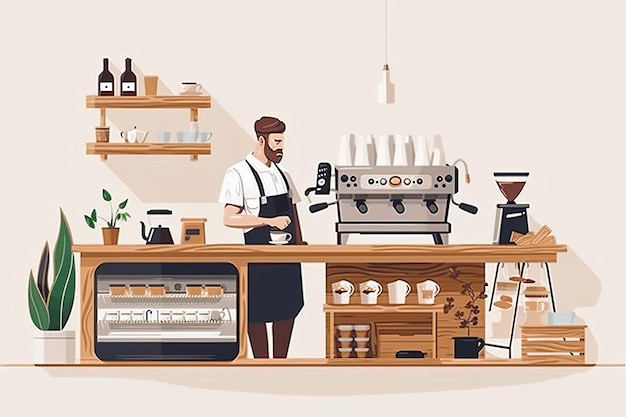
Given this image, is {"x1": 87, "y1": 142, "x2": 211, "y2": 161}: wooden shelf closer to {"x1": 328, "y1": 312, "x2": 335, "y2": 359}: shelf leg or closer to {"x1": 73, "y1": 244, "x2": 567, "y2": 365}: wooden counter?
{"x1": 73, "y1": 244, "x2": 567, "y2": 365}: wooden counter

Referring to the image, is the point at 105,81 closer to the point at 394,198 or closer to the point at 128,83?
the point at 128,83

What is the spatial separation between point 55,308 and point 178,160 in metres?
1.35

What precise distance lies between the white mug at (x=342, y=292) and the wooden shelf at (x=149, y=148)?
1299 mm

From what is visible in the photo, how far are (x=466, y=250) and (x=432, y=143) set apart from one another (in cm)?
78

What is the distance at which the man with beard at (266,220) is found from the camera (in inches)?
399

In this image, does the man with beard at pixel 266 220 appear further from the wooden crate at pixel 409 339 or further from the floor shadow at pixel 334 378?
the wooden crate at pixel 409 339

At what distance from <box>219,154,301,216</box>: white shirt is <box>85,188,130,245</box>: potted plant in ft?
2.08

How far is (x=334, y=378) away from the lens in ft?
32.4

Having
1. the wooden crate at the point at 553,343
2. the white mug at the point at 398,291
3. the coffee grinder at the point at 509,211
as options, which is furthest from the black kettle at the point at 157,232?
the wooden crate at the point at 553,343

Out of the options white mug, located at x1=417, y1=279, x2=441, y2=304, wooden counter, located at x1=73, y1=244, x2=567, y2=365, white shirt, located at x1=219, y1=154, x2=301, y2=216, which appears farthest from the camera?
white shirt, located at x1=219, y1=154, x2=301, y2=216

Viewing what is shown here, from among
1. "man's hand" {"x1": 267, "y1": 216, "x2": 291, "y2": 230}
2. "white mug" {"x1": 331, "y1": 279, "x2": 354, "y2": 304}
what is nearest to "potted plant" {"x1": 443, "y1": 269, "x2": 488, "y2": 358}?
"white mug" {"x1": 331, "y1": 279, "x2": 354, "y2": 304}

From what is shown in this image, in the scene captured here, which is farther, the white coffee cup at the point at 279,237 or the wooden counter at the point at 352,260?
the white coffee cup at the point at 279,237

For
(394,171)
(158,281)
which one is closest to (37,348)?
(158,281)

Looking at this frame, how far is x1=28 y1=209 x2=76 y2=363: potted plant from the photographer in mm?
10078
